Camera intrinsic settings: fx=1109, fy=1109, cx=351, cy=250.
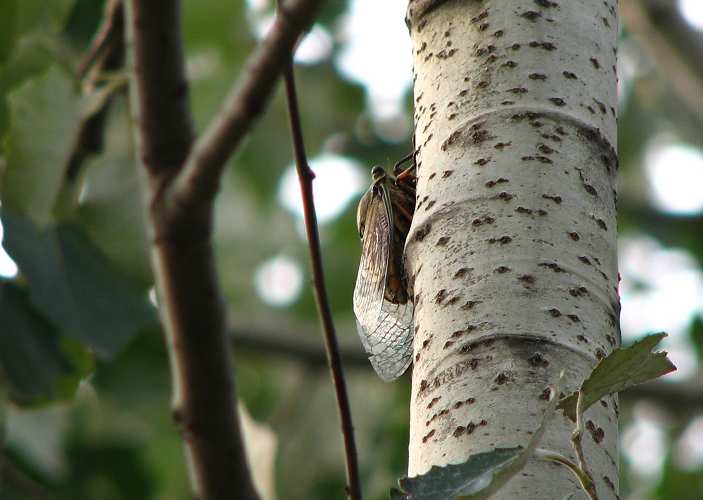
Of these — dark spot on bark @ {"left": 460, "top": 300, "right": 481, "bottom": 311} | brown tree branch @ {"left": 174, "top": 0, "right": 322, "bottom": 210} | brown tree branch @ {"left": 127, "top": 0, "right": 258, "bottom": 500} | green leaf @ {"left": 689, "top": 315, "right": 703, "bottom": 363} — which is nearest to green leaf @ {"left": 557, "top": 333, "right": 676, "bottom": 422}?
dark spot on bark @ {"left": 460, "top": 300, "right": 481, "bottom": 311}

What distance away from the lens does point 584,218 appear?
42.3 inches

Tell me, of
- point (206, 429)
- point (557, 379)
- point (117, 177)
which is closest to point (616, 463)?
point (557, 379)

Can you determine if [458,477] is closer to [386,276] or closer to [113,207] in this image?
[386,276]

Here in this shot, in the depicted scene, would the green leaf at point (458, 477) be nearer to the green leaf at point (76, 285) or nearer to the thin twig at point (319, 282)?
the thin twig at point (319, 282)

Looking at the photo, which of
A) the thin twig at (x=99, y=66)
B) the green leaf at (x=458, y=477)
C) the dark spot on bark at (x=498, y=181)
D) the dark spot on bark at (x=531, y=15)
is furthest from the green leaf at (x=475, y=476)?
the thin twig at (x=99, y=66)

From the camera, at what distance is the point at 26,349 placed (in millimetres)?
2188

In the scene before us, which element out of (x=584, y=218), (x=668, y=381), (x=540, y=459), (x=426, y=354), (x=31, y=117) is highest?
(x=668, y=381)

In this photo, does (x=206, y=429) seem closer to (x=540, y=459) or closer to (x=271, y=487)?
(x=271, y=487)

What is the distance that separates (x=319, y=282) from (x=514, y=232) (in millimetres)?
503

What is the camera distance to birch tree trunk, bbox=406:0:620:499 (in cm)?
99

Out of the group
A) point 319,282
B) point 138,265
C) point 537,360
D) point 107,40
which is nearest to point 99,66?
point 107,40

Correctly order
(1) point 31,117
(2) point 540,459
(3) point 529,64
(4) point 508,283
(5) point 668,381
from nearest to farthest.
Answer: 1. (2) point 540,459
2. (4) point 508,283
3. (3) point 529,64
4. (1) point 31,117
5. (5) point 668,381

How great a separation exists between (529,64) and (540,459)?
430mm

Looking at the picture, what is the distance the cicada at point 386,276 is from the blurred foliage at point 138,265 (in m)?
0.73
